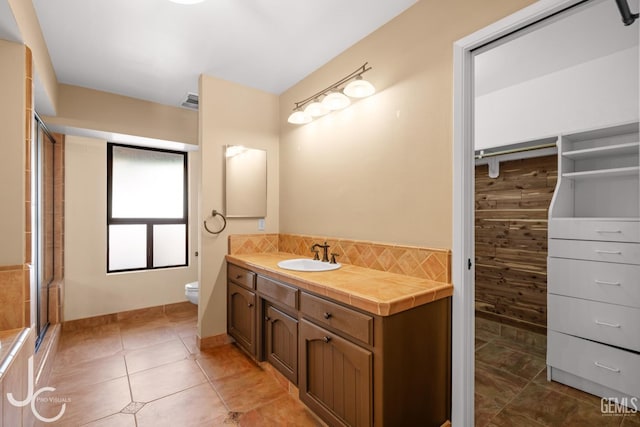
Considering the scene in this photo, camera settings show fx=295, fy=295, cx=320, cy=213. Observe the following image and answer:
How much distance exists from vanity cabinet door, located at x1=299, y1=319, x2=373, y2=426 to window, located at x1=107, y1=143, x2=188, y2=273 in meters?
2.69

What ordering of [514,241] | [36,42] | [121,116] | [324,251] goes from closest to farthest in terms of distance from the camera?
1. [36,42]
2. [324,251]
3. [514,241]
4. [121,116]

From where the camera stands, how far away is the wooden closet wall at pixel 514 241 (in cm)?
272

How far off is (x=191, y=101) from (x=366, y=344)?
3.16m

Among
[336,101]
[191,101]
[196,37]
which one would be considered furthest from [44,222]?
[336,101]

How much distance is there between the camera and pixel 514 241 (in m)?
2.90

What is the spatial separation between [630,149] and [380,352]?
225 centimetres

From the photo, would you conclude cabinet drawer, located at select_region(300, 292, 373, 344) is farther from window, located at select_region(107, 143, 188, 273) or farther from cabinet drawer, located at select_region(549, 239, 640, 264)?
window, located at select_region(107, 143, 188, 273)

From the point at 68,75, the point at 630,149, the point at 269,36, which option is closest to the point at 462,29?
the point at 269,36

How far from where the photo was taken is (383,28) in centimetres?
206

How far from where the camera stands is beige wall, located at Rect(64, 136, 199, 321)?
10.2 ft

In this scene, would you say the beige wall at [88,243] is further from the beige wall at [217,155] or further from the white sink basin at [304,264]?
the white sink basin at [304,264]

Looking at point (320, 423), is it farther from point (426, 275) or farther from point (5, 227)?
point (5, 227)

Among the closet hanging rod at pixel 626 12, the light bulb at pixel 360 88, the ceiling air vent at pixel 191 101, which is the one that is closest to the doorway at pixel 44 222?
the ceiling air vent at pixel 191 101

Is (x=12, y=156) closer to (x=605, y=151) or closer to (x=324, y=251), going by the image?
(x=324, y=251)
